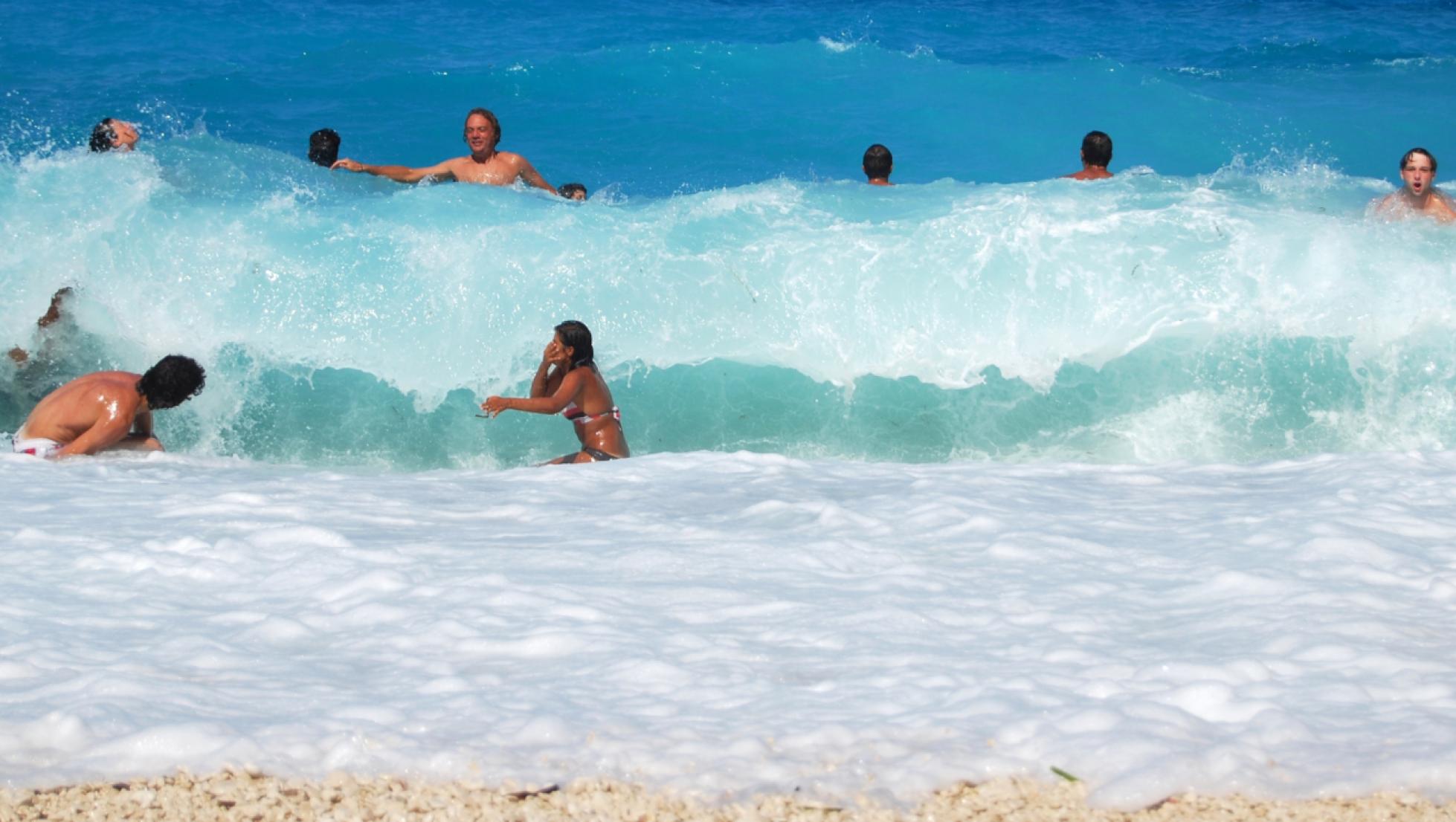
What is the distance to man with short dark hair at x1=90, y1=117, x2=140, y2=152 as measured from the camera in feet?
31.8

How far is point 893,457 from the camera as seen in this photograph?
827 centimetres

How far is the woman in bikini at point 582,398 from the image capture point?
756 centimetres

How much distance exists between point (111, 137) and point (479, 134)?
2.50 m

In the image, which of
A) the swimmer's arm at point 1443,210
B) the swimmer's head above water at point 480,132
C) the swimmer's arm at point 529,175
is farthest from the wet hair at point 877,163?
the swimmer's arm at point 1443,210

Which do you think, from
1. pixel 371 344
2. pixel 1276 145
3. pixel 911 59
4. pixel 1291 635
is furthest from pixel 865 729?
pixel 911 59

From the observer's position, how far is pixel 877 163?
35.7ft

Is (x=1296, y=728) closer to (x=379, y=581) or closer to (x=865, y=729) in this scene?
(x=865, y=729)

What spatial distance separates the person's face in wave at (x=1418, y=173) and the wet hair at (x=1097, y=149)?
2.05 meters

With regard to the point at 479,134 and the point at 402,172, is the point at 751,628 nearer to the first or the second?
the point at 479,134

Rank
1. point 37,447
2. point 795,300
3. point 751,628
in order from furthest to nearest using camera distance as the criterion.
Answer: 1. point 795,300
2. point 37,447
3. point 751,628

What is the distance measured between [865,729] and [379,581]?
2.06m

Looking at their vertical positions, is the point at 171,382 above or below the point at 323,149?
below

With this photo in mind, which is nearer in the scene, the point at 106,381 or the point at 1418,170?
the point at 106,381

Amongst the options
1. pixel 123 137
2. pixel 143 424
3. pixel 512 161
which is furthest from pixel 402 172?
pixel 143 424
